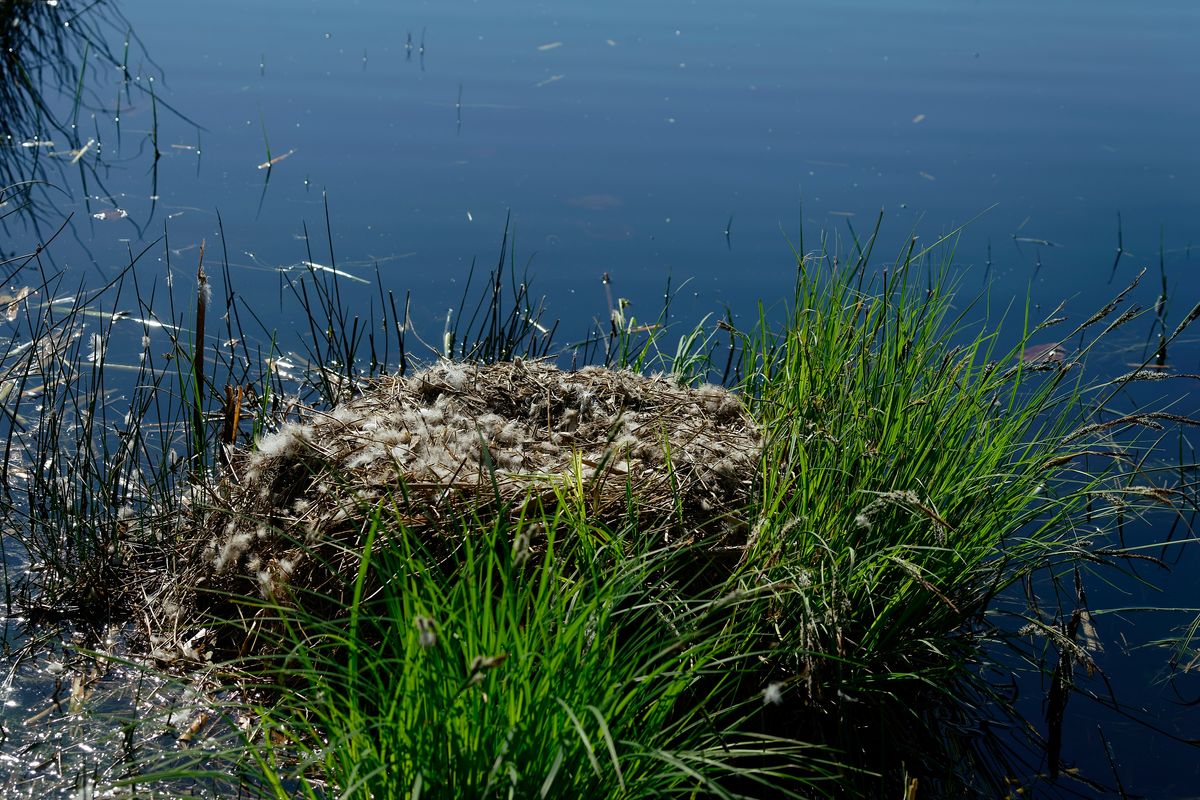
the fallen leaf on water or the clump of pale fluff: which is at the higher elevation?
the fallen leaf on water

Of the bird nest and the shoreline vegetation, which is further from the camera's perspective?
the bird nest

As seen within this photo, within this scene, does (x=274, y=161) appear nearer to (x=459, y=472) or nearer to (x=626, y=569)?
(x=459, y=472)

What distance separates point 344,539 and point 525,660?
45.6 inches

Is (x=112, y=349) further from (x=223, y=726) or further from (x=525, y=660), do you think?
(x=525, y=660)

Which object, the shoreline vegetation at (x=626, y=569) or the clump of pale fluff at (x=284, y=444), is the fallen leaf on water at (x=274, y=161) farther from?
the clump of pale fluff at (x=284, y=444)

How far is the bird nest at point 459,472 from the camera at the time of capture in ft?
10.9

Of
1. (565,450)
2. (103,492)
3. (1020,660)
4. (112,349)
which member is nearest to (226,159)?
(112,349)

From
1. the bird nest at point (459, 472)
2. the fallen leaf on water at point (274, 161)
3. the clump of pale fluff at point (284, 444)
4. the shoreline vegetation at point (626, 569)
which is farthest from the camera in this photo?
the fallen leaf on water at point (274, 161)

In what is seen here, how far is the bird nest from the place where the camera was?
10.9ft

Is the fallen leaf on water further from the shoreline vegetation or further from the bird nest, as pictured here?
the bird nest

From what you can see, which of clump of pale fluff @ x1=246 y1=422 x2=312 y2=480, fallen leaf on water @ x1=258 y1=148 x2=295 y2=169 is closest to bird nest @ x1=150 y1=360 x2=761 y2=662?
clump of pale fluff @ x1=246 y1=422 x2=312 y2=480

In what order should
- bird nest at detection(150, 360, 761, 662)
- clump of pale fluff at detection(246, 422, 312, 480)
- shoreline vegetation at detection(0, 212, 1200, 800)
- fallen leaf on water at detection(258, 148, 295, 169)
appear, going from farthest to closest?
fallen leaf on water at detection(258, 148, 295, 169) → clump of pale fluff at detection(246, 422, 312, 480) → bird nest at detection(150, 360, 761, 662) → shoreline vegetation at detection(0, 212, 1200, 800)

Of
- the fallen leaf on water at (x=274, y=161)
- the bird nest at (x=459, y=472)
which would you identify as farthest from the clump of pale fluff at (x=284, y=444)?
the fallen leaf on water at (x=274, y=161)

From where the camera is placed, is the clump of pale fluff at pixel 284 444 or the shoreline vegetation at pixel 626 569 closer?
Result: the shoreline vegetation at pixel 626 569
